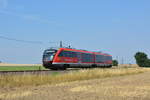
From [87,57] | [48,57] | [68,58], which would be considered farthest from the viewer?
[87,57]

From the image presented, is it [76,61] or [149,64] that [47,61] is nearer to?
[76,61]

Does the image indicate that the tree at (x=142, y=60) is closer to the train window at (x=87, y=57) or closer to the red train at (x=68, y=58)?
the red train at (x=68, y=58)

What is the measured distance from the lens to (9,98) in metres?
12.5

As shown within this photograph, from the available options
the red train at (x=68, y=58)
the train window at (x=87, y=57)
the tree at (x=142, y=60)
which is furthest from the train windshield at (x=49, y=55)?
the tree at (x=142, y=60)

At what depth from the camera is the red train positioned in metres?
35.8

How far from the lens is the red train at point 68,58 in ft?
118

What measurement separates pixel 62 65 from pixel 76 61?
13.7 ft

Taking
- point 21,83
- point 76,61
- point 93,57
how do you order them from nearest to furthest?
point 21,83
point 76,61
point 93,57

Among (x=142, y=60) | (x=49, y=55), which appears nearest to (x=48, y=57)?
(x=49, y=55)

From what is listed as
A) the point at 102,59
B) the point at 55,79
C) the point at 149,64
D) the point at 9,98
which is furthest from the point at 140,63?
the point at 9,98

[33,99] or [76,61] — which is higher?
[76,61]

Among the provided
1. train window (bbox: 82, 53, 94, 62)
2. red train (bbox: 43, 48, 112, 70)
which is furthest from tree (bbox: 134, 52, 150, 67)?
train window (bbox: 82, 53, 94, 62)

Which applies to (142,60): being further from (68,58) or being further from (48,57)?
(48,57)

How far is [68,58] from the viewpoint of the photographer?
38219mm
